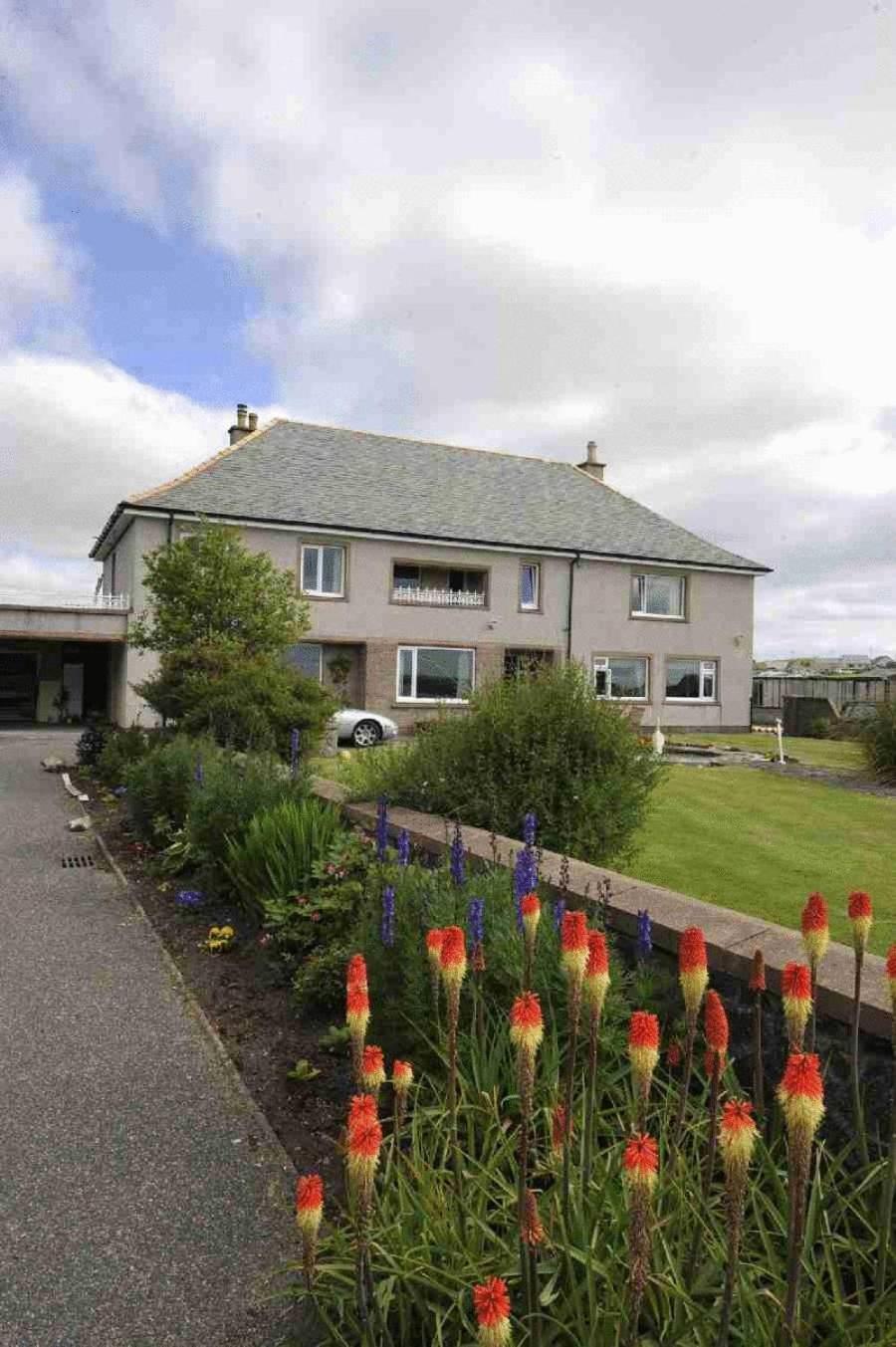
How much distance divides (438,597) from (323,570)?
378 centimetres

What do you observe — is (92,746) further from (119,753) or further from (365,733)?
(365,733)

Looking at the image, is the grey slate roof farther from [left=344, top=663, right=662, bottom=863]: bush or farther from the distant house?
[left=344, top=663, right=662, bottom=863]: bush

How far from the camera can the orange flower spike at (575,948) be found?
176cm

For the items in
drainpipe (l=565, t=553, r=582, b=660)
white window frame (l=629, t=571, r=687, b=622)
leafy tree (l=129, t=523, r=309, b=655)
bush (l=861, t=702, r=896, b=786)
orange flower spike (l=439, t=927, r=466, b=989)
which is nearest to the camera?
orange flower spike (l=439, t=927, r=466, b=989)

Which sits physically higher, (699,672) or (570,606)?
(570,606)

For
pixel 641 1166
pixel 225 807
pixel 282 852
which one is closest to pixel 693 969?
pixel 641 1166

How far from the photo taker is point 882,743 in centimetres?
1431

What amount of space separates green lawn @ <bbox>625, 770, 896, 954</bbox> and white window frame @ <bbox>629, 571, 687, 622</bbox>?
17.3 m

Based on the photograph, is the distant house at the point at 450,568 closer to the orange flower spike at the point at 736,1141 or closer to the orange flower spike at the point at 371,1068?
the orange flower spike at the point at 371,1068

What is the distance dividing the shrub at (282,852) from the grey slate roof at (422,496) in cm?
1870

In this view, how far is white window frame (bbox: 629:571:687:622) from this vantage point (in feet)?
97.9

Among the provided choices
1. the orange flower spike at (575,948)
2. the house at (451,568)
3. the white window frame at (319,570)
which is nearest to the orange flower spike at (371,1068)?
the orange flower spike at (575,948)

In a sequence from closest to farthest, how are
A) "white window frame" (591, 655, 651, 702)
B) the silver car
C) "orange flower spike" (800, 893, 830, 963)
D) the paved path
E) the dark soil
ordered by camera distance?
"orange flower spike" (800, 893, 830, 963) < the paved path < the dark soil < the silver car < "white window frame" (591, 655, 651, 702)

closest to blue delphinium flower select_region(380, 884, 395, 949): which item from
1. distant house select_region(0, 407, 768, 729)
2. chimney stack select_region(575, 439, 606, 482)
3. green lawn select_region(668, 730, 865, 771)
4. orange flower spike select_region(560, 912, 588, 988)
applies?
orange flower spike select_region(560, 912, 588, 988)
